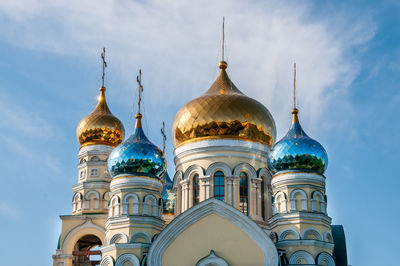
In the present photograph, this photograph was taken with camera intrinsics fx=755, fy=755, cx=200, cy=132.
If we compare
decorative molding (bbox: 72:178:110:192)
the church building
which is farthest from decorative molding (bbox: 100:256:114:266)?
decorative molding (bbox: 72:178:110:192)

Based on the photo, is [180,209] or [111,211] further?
[180,209]

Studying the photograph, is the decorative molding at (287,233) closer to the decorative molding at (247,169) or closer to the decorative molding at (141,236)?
the decorative molding at (247,169)

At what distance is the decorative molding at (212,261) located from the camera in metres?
17.0

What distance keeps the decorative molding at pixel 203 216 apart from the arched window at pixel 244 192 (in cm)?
232

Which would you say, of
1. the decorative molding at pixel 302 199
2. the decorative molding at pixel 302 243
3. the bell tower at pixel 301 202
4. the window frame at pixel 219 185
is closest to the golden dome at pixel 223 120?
the window frame at pixel 219 185

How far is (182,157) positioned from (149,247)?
12.4ft

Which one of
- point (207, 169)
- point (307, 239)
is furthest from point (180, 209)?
point (307, 239)

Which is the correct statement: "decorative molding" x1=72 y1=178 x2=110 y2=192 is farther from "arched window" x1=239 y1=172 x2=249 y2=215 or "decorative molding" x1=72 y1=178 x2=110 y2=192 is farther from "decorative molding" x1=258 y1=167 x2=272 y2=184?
"decorative molding" x1=258 y1=167 x2=272 y2=184

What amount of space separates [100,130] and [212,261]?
8099 mm

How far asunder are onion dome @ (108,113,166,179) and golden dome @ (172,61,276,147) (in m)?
1.81

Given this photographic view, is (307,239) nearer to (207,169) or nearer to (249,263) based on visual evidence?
(249,263)

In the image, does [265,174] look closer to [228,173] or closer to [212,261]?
[228,173]

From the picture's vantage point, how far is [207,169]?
65.3ft

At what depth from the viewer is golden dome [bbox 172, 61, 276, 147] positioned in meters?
20.2
